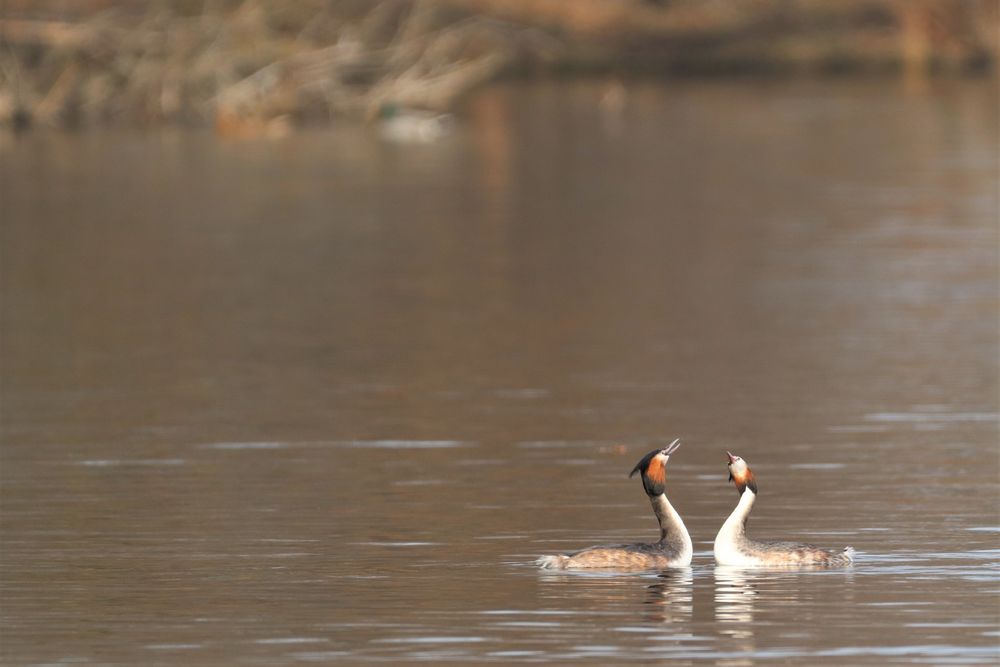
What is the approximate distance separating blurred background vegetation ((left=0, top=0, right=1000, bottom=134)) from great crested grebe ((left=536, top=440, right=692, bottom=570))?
2753 cm

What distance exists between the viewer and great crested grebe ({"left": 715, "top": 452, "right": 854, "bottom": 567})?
341 inches

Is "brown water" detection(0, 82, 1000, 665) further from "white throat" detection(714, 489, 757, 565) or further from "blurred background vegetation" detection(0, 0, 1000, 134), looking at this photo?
"blurred background vegetation" detection(0, 0, 1000, 134)

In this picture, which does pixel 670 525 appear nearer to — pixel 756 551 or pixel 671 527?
pixel 671 527

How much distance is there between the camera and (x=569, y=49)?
56.2 meters

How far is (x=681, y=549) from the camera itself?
28.6 feet

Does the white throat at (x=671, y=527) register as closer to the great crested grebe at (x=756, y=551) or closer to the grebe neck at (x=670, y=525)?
the grebe neck at (x=670, y=525)

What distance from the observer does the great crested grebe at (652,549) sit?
868cm

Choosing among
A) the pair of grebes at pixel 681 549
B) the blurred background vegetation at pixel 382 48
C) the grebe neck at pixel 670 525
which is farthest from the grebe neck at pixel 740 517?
the blurred background vegetation at pixel 382 48

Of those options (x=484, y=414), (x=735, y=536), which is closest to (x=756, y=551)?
(x=735, y=536)

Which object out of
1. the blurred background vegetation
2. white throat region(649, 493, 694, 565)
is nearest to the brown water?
white throat region(649, 493, 694, 565)

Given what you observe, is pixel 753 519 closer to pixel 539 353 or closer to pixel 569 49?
pixel 539 353

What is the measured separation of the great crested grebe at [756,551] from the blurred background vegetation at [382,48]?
2770 cm

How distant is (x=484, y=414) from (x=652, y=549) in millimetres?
4220

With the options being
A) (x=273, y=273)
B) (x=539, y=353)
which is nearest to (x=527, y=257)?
(x=273, y=273)
